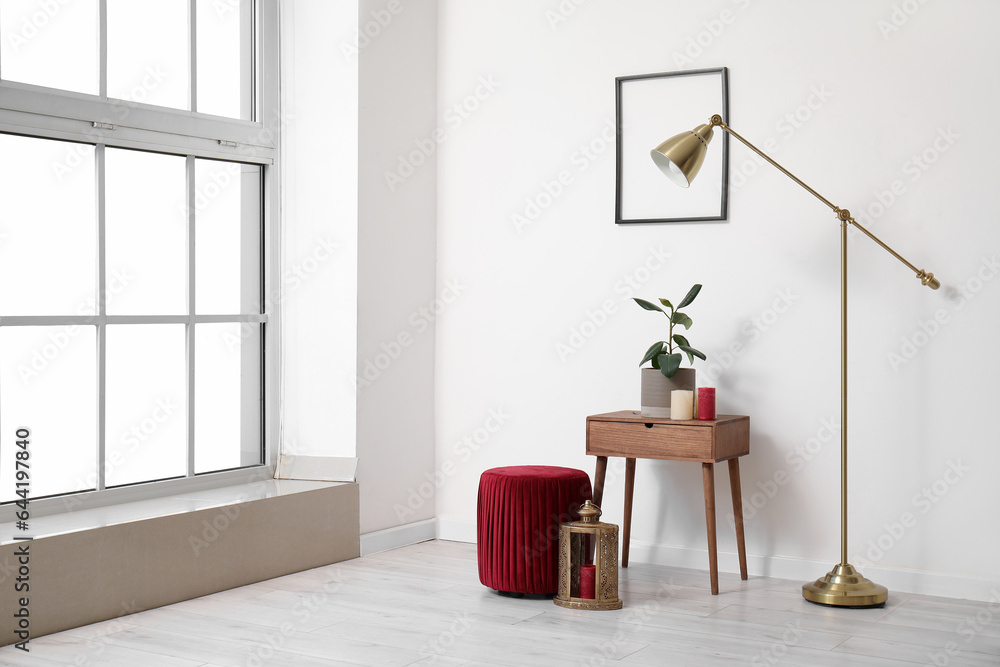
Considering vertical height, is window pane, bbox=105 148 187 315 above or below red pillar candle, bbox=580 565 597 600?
above

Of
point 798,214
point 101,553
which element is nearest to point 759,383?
point 798,214

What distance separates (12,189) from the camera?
3.09 meters

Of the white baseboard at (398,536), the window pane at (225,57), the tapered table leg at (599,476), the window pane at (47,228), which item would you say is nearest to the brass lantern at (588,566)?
the tapered table leg at (599,476)

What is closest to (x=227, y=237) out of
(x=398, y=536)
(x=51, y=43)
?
(x=51, y=43)

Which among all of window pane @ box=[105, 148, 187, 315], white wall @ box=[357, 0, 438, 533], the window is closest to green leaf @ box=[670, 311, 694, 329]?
white wall @ box=[357, 0, 438, 533]

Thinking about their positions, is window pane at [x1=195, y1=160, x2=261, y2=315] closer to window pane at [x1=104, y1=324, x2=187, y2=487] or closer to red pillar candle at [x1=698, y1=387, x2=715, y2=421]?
window pane at [x1=104, y1=324, x2=187, y2=487]

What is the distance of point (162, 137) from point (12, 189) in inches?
22.7

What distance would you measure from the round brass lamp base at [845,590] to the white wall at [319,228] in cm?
174

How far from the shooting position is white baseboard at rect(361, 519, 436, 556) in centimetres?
390

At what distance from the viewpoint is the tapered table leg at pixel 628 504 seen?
11.9 feet

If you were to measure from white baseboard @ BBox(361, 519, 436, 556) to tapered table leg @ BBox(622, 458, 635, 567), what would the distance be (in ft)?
2.91

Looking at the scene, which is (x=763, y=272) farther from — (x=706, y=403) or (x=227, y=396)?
(x=227, y=396)

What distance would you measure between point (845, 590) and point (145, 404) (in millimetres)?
2395

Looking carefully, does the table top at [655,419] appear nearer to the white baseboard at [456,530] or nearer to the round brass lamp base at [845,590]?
the round brass lamp base at [845,590]
